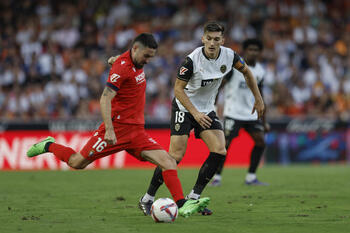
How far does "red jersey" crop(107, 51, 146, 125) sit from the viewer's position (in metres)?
7.59

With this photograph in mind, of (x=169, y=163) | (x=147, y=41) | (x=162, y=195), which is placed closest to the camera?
(x=147, y=41)

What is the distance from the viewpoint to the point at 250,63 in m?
12.2

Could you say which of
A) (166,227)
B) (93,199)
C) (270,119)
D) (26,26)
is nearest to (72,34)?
(26,26)

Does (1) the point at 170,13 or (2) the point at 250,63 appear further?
(1) the point at 170,13

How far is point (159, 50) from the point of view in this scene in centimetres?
2162

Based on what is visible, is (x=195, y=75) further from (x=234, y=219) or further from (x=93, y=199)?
(x=93, y=199)

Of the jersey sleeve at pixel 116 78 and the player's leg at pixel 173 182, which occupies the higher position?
the jersey sleeve at pixel 116 78

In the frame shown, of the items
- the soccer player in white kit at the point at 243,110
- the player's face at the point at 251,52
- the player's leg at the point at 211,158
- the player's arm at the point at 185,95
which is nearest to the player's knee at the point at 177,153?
the player's leg at the point at 211,158

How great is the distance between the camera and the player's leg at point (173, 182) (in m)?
7.28

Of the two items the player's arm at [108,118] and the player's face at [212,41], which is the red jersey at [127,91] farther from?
the player's face at [212,41]

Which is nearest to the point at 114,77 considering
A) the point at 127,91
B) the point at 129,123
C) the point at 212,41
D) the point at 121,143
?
→ the point at 127,91

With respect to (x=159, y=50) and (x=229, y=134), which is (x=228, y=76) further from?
(x=159, y=50)

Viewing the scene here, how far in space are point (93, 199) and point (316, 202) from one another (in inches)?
134

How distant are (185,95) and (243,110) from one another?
4.22 meters
